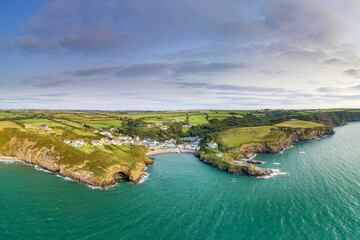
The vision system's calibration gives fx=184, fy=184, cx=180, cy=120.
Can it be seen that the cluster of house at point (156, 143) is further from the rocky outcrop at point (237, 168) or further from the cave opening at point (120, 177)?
the cave opening at point (120, 177)

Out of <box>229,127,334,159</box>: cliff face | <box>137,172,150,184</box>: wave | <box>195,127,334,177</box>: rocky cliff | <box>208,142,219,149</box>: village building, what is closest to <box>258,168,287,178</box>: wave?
<box>195,127,334,177</box>: rocky cliff

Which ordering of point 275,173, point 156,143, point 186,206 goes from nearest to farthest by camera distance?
1. point 186,206
2. point 275,173
3. point 156,143

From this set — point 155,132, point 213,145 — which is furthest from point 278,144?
point 155,132

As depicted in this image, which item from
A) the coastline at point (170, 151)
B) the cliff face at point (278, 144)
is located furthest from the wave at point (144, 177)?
the cliff face at point (278, 144)

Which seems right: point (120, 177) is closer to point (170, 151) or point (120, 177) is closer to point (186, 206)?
point (186, 206)

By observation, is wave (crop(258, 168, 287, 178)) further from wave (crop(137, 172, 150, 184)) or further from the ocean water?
wave (crop(137, 172, 150, 184))

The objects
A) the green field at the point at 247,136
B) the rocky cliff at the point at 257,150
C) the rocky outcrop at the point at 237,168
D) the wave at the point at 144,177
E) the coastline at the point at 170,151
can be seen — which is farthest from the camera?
the green field at the point at 247,136

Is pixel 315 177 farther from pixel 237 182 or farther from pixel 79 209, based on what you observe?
pixel 79 209
